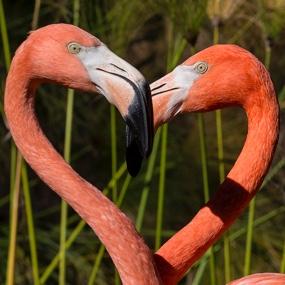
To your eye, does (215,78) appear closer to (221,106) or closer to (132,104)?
(221,106)

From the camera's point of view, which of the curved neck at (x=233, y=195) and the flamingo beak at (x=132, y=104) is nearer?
the flamingo beak at (x=132, y=104)

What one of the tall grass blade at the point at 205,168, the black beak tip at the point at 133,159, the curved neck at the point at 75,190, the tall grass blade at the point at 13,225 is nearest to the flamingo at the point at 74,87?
the curved neck at the point at 75,190

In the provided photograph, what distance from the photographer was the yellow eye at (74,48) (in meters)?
2.78

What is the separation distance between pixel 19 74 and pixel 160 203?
0.89 meters

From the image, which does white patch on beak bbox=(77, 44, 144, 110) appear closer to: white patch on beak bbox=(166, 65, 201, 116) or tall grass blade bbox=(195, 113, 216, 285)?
white patch on beak bbox=(166, 65, 201, 116)

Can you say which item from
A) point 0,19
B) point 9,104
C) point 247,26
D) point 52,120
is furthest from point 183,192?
point 9,104

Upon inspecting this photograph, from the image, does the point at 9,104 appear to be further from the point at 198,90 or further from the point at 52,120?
the point at 52,120

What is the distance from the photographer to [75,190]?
9.33ft

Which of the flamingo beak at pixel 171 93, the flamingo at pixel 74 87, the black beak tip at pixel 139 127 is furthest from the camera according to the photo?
the flamingo beak at pixel 171 93

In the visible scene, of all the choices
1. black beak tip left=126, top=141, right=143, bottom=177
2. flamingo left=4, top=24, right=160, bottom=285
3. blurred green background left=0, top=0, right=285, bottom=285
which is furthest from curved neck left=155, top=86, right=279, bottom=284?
blurred green background left=0, top=0, right=285, bottom=285

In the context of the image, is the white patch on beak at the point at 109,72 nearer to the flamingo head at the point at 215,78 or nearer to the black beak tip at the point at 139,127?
the black beak tip at the point at 139,127

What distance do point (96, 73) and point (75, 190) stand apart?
291 millimetres

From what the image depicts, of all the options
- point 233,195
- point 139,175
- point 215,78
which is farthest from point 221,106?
point 139,175

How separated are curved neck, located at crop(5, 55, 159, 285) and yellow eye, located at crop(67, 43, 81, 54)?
12 cm
